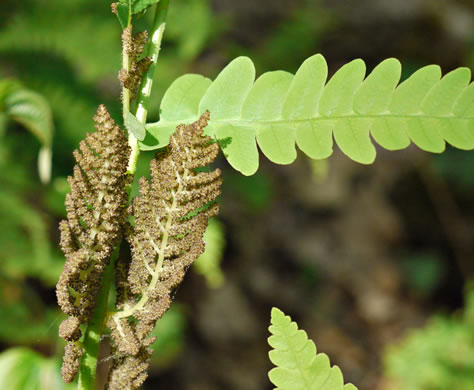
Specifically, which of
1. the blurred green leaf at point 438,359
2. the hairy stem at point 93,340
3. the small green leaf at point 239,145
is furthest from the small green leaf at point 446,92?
the blurred green leaf at point 438,359

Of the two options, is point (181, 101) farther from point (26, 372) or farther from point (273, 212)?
point (273, 212)

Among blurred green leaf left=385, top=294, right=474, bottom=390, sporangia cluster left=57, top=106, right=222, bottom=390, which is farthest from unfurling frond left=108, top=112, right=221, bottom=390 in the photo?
blurred green leaf left=385, top=294, right=474, bottom=390

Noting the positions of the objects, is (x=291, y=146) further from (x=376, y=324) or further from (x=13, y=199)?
(x=376, y=324)

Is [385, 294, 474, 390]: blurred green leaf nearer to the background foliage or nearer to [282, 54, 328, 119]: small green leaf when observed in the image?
the background foliage

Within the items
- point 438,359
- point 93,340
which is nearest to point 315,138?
point 93,340

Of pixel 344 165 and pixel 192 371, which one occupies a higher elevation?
pixel 344 165

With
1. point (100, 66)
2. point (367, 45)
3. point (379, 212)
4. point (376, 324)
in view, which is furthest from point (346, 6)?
point (100, 66)

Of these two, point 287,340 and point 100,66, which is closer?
point 287,340
